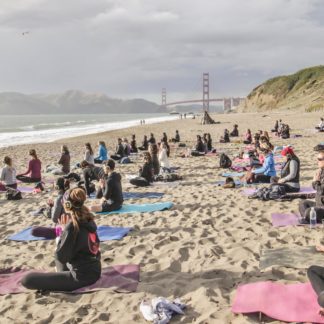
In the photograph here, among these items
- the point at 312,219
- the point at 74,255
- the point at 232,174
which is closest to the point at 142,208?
the point at 312,219

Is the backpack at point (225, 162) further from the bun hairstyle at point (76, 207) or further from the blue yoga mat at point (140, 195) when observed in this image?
the bun hairstyle at point (76, 207)

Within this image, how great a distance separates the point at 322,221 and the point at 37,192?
25.6 feet

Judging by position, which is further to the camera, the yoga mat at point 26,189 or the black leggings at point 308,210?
the yoga mat at point 26,189

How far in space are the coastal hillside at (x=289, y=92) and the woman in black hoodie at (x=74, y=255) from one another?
5760cm

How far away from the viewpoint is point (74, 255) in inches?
188

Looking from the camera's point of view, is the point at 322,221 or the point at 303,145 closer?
the point at 322,221

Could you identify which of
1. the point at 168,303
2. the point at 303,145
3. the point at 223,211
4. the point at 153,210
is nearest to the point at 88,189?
the point at 153,210

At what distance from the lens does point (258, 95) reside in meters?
91.2

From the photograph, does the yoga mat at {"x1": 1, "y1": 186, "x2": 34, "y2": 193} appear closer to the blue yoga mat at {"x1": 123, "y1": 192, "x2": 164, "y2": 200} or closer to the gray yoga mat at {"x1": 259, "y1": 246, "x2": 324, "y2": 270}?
the blue yoga mat at {"x1": 123, "y1": 192, "x2": 164, "y2": 200}

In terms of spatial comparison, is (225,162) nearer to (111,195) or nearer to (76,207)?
(111,195)

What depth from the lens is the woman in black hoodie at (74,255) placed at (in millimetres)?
4691

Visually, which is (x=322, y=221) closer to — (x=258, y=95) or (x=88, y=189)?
(x=88, y=189)

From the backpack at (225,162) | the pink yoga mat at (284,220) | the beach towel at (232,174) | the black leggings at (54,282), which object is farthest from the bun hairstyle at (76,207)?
the backpack at (225,162)

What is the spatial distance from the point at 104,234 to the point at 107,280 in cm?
202
